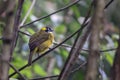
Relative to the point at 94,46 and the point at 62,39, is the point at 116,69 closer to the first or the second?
the point at 94,46

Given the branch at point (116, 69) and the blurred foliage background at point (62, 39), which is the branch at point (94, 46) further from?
the blurred foliage background at point (62, 39)

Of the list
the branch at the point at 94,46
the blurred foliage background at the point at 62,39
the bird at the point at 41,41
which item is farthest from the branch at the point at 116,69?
the bird at the point at 41,41

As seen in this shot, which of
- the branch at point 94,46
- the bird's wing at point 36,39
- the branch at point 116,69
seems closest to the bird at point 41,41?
the bird's wing at point 36,39

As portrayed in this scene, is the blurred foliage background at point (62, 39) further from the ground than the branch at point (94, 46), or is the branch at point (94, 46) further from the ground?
the branch at point (94, 46)

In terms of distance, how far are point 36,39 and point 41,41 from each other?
6.0 inches

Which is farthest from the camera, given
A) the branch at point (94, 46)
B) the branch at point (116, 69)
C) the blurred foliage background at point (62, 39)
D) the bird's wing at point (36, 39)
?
the bird's wing at point (36, 39)

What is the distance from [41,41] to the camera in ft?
11.7

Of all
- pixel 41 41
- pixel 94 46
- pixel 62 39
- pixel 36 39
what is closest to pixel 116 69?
pixel 94 46

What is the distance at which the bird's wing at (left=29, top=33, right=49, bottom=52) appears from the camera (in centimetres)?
327

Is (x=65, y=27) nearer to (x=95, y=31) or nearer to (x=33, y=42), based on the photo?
(x=33, y=42)

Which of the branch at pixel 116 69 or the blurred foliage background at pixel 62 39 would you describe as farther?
the blurred foliage background at pixel 62 39

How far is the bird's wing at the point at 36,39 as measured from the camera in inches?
129

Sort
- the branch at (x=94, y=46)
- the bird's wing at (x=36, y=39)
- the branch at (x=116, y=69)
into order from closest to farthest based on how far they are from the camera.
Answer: the branch at (x=94, y=46) < the branch at (x=116, y=69) < the bird's wing at (x=36, y=39)

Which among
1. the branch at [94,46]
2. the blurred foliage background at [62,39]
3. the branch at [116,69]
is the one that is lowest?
the blurred foliage background at [62,39]
